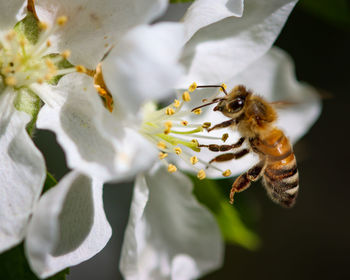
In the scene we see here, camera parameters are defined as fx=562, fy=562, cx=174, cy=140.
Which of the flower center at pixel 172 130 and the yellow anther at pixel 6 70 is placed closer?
the yellow anther at pixel 6 70

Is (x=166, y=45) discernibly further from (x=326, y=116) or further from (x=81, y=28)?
(x=326, y=116)

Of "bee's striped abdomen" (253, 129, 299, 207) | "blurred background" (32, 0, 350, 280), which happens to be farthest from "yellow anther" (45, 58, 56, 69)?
"blurred background" (32, 0, 350, 280)

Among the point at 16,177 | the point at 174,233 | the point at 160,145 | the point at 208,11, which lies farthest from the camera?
the point at 174,233

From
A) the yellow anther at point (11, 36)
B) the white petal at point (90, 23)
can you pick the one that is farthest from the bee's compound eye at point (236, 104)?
the yellow anther at point (11, 36)

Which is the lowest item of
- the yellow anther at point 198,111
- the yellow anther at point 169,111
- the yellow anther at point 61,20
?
the yellow anther at point 198,111

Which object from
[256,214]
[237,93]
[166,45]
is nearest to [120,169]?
[166,45]

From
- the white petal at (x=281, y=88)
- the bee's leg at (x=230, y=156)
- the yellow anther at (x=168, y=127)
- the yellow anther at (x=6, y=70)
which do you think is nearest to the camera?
the yellow anther at (x=6, y=70)

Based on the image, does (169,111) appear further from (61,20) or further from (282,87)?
(282,87)

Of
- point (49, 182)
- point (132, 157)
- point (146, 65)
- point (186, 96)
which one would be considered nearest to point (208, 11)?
point (186, 96)

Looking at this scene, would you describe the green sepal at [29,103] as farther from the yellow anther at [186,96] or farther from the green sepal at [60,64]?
the yellow anther at [186,96]
